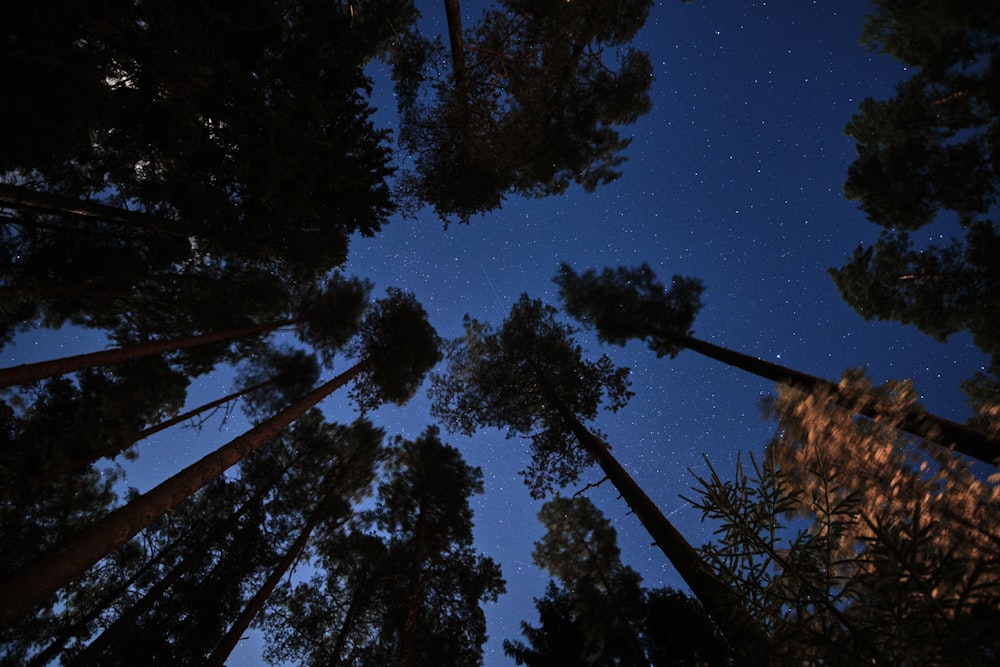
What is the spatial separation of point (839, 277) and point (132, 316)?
1788 cm

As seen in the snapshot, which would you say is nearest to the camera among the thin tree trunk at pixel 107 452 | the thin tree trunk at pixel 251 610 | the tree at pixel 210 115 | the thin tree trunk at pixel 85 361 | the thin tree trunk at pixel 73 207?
the tree at pixel 210 115

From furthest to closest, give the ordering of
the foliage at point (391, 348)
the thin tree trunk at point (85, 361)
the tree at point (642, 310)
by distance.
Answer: the foliage at point (391, 348) → the tree at point (642, 310) → the thin tree trunk at point (85, 361)

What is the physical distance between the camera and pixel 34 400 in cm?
858

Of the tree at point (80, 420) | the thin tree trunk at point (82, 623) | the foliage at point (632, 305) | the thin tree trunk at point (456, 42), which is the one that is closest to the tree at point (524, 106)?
the thin tree trunk at point (456, 42)

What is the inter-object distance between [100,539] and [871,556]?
6.70 meters

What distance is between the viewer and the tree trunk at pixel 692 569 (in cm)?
250

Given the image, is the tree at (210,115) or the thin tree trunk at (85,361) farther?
the thin tree trunk at (85,361)

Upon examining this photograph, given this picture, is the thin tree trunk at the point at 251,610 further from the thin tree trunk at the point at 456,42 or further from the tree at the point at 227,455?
the thin tree trunk at the point at 456,42

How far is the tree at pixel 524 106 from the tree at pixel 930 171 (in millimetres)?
5314

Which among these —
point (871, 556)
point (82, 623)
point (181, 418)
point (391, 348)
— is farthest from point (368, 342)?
point (871, 556)

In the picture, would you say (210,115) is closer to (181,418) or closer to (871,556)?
(181,418)

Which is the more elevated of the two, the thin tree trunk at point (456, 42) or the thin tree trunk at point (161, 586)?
the thin tree trunk at point (456, 42)

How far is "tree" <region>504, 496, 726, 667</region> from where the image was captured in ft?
24.9

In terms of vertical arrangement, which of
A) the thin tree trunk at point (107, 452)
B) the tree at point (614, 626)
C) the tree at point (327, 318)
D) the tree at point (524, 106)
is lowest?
the tree at point (614, 626)
